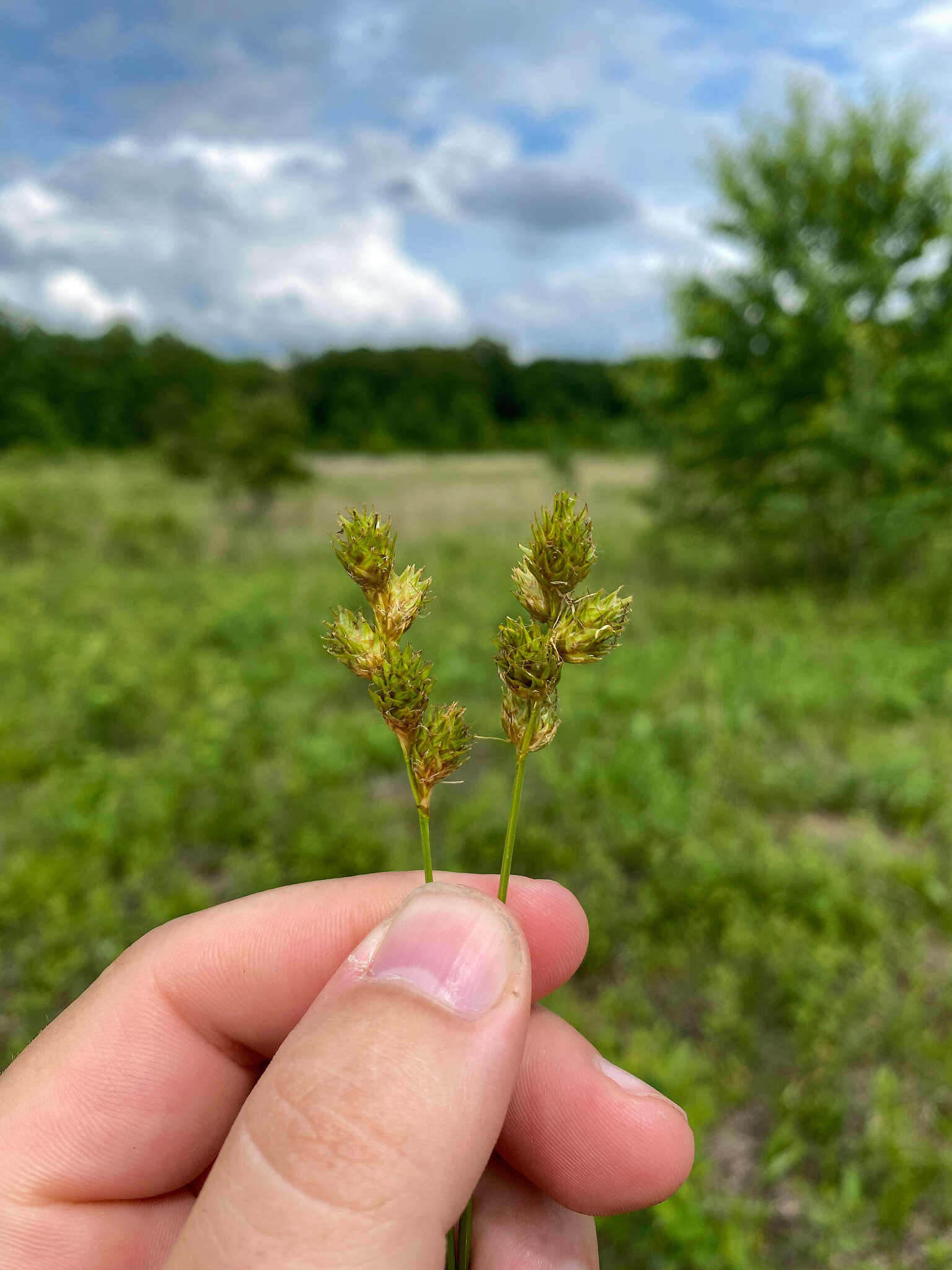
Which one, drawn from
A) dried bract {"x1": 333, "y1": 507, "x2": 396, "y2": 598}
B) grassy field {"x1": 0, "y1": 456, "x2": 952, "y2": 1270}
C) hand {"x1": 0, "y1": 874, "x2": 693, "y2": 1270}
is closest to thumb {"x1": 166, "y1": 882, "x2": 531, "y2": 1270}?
hand {"x1": 0, "y1": 874, "x2": 693, "y2": 1270}

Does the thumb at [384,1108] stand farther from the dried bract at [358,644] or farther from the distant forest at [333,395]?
the distant forest at [333,395]

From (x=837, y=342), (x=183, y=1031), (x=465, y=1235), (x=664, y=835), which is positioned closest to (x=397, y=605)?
(x=465, y=1235)

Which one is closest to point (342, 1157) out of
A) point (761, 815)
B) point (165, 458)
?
point (761, 815)

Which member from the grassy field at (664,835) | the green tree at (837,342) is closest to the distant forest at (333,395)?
the green tree at (837,342)

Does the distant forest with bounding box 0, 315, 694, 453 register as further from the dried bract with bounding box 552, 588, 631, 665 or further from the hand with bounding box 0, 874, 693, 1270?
the dried bract with bounding box 552, 588, 631, 665

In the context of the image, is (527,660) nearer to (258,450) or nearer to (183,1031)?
(183,1031)

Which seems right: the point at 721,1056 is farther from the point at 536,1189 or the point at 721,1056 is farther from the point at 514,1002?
the point at 514,1002

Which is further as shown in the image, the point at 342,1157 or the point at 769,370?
the point at 769,370
